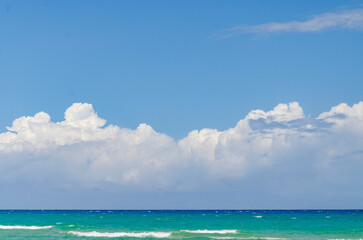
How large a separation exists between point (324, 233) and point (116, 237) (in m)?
20.7

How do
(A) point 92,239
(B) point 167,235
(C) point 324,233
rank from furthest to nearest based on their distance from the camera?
(C) point 324,233 → (B) point 167,235 → (A) point 92,239

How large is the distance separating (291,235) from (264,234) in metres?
2.78

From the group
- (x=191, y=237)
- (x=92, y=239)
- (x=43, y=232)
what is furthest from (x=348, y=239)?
(x=43, y=232)

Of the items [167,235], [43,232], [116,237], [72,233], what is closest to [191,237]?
[167,235]

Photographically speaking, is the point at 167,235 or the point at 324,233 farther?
the point at 324,233

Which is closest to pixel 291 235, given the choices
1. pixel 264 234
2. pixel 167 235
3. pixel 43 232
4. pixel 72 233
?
pixel 264 234

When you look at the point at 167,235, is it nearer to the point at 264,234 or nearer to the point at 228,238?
the point at 228,238

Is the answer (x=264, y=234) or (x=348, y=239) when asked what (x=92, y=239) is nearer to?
(x=264, y=234)

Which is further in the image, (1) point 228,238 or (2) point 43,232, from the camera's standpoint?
(2) point 43,232

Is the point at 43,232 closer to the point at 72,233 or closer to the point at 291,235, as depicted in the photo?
the point at 72,233

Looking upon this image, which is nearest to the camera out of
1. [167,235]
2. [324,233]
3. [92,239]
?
[92,239]

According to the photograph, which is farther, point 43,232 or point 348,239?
point 43,232

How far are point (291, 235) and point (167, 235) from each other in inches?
459

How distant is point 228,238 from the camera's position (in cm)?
4900
